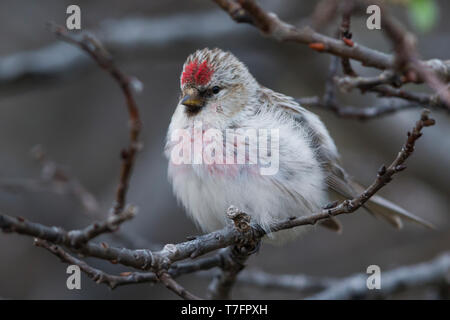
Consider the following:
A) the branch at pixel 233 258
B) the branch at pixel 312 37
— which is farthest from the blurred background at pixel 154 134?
the branch at pixel 312 37

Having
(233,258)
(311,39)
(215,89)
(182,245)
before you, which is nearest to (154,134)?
(215,89)

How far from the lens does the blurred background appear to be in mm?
6836

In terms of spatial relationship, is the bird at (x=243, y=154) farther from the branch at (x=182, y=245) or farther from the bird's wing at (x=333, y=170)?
the branch at (x=182, y=245)

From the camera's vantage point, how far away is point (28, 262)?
25.8ft

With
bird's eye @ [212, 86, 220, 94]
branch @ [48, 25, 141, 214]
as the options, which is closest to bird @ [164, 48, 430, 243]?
bird's eye @ [212, 86, 220, 94]

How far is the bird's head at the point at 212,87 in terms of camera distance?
448cm

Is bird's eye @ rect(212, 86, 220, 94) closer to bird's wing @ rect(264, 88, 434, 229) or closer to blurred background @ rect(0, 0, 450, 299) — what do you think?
bird's wing @ rect(264, 88, 434, 229)

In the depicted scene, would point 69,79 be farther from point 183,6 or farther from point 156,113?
point 183,6

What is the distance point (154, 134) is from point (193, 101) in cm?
440

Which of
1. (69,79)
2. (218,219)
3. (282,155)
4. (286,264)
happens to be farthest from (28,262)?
(282,155)

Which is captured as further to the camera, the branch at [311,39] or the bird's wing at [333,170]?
Answer: the bird's wing at [333,170]

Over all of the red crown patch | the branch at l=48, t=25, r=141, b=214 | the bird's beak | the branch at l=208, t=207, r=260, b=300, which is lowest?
the branch at l=208, t=207, r=260, b=300

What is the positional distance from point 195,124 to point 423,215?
4.23 meters

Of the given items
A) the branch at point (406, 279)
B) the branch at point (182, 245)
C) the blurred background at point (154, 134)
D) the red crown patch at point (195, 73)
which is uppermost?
the blurred background at point (154, 134)
